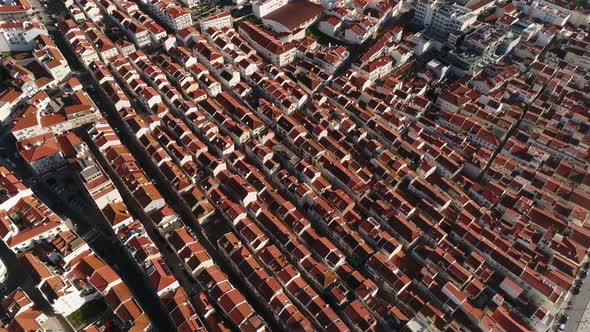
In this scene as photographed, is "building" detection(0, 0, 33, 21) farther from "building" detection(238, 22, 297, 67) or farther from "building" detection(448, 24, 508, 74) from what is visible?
"building" detection(448, 24, 508, 74)

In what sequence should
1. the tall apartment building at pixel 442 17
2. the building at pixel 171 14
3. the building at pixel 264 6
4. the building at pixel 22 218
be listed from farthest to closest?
the building at pixel 264 6 < the tall apartment building at pixel 442 17 < the building at pixel 171 14 < the building at pixel 22 218

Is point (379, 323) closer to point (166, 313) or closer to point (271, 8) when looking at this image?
point (166, 313)

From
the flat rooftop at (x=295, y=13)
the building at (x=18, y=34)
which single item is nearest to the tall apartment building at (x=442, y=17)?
the flat rooftop at (x=295, y=13)

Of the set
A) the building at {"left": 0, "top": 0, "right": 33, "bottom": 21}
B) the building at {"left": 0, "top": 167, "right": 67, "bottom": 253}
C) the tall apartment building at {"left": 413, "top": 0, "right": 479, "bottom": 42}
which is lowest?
the building at {"left": 0, "top": 167, "right": 67, "bottom": 253}

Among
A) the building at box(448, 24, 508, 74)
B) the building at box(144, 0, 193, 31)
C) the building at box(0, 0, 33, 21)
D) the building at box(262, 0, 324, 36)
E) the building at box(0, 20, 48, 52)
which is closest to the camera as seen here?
the building at box(0, 20, 48, 52)

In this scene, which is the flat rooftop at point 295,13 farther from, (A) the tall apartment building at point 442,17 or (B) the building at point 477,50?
(B) the building at point 477,50

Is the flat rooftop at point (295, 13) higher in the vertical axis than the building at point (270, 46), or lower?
higher

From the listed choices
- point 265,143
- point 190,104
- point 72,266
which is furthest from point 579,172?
point 72,266

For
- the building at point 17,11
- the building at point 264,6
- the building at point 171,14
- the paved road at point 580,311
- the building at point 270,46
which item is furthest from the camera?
the building at point 264,6

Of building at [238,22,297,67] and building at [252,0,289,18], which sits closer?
building at [238,22,297,67]

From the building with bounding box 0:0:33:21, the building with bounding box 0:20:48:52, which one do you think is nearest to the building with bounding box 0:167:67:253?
the building with bounding box 0:20:48:52
